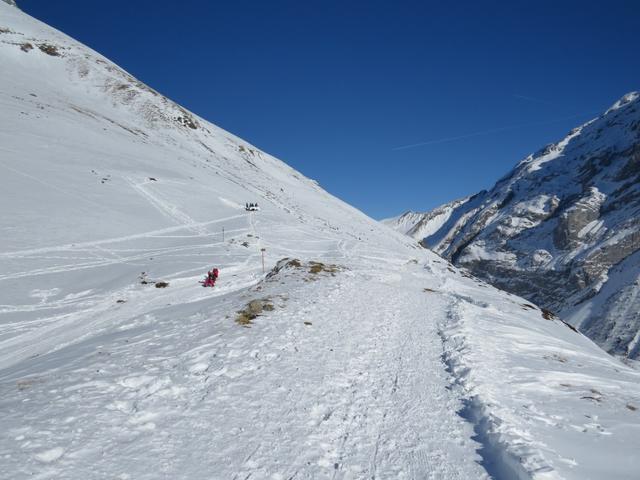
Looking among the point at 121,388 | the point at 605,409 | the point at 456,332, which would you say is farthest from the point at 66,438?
the point at 456,332

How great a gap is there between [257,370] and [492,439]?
5038 millimetres

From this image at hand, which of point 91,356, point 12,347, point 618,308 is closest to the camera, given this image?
point 91,356

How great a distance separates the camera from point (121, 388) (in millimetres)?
7621

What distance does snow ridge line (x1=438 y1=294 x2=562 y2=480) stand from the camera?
5.57 metres

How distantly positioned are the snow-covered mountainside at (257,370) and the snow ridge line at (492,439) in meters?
0.03

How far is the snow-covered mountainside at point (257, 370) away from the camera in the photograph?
19.2 feet

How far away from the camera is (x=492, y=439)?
6.51m

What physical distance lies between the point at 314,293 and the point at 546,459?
12402mm

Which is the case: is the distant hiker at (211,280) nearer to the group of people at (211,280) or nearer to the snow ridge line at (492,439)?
the group of people at (211,280)

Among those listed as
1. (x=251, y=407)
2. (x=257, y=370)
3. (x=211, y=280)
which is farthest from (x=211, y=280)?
(x=251, y=407)

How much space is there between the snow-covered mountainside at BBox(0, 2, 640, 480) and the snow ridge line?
0.03 metres

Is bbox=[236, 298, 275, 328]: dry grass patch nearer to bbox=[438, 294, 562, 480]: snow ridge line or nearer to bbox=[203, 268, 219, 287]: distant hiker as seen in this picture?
bbox=[438, 294, 562, 480]: snow ridge line

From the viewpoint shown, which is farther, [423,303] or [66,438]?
[423,303]

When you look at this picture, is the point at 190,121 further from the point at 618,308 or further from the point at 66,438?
the point at 618,308
